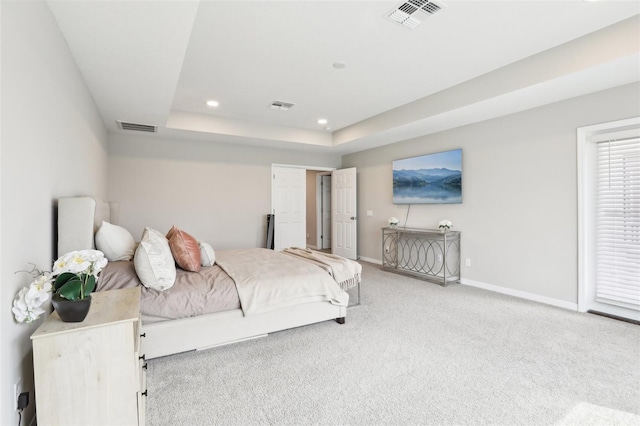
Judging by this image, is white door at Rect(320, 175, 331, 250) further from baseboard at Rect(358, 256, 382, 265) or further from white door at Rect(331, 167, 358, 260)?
baseboard at Rect(358, 256, 382, 265)

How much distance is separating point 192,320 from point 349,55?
279 centimetres

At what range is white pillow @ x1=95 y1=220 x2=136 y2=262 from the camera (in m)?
2.51

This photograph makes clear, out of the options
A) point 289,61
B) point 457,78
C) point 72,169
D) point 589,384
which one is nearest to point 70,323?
point 72,169

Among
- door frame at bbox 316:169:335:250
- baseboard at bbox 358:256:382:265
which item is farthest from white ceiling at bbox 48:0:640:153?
door frame at bbox 316:169:335:250

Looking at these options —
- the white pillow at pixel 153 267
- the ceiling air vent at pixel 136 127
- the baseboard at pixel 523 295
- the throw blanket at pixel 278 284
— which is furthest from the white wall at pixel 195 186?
the baseboard at pixel 523 295

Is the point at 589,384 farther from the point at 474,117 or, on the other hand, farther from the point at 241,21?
the point at 241,21

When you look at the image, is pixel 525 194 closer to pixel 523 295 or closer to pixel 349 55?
pixel 523 295

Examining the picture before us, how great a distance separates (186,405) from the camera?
1.89m

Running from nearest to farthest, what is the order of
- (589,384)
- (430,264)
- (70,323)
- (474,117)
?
(70,323), (589,384), (474,117), (430,264)

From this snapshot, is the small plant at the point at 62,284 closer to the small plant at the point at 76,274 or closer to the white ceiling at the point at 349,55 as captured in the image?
the small plant at the point at 76,274

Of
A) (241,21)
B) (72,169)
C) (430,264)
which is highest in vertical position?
(241,21)

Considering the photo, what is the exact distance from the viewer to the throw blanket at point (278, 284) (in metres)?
2.69

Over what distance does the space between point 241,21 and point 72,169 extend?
1.79 meters

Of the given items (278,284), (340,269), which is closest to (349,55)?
(340,269)
